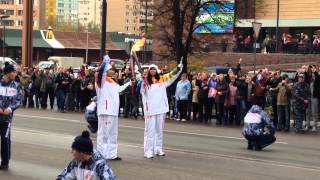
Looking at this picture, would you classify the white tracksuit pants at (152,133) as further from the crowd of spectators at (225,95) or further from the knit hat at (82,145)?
the knit hat at (82,145)

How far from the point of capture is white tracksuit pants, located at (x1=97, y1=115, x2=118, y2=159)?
12.3m

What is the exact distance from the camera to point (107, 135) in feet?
40.4

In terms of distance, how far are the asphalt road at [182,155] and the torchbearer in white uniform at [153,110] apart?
33 centimetres

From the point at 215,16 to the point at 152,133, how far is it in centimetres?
1889

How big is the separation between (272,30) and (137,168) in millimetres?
54164

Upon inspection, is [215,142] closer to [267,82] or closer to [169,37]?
[267,82]

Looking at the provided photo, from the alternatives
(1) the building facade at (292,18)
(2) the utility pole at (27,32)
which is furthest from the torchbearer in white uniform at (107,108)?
(1) the building facade at (292,18)

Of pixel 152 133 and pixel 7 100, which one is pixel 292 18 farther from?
pixel 7 100

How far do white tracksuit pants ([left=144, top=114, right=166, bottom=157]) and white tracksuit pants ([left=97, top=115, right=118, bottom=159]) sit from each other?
0.85 m

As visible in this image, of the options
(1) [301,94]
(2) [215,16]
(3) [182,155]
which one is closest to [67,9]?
(2) [215,16]

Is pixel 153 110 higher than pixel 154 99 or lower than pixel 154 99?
lower

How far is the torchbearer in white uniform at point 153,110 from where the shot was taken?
13.1 metres

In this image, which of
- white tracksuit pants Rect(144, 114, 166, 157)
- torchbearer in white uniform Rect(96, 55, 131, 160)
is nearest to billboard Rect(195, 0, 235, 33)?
white tracksuit pants Rect(144, 114, 166, 157)

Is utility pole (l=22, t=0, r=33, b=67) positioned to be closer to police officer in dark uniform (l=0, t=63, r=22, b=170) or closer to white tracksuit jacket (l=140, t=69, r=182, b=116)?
white tracksuit jacket (l=140, t=69, r=182, b=116)
